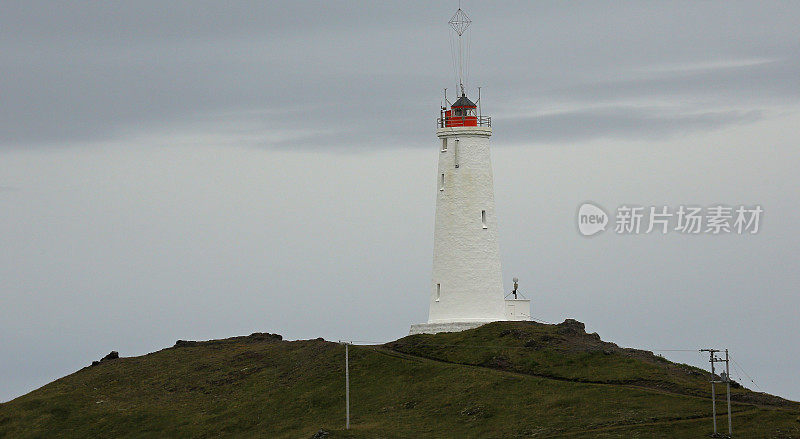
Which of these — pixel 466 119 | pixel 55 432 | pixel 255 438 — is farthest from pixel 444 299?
pixel 55 432

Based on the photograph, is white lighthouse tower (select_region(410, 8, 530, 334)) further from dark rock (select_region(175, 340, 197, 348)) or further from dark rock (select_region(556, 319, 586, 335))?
dark rock (select_region(175, 340, 197, 348))

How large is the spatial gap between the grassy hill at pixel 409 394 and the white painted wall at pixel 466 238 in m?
3.16

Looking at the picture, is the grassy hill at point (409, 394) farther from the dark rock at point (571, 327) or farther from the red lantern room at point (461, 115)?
the red lantern room at point (461, 115)

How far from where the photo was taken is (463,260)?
350 feet

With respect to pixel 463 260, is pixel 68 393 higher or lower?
lower

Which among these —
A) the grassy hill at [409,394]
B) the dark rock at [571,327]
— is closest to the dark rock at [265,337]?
the grassy hill at [409,394]

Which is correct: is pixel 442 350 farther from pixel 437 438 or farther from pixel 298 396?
pixel 437 438

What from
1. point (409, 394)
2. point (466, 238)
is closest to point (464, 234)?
point (466, 238)

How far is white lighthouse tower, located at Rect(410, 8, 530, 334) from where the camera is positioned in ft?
350

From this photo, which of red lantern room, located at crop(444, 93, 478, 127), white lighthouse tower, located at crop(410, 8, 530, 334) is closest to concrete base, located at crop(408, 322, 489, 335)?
white lighthouse tower, located at crop(410, 8, 530, 334)

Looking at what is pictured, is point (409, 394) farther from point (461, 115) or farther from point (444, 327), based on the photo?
point (461, 115)

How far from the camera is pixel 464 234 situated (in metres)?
107

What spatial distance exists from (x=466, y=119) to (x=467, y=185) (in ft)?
17.2

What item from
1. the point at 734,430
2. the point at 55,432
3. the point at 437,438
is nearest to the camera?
the point at 734,430
